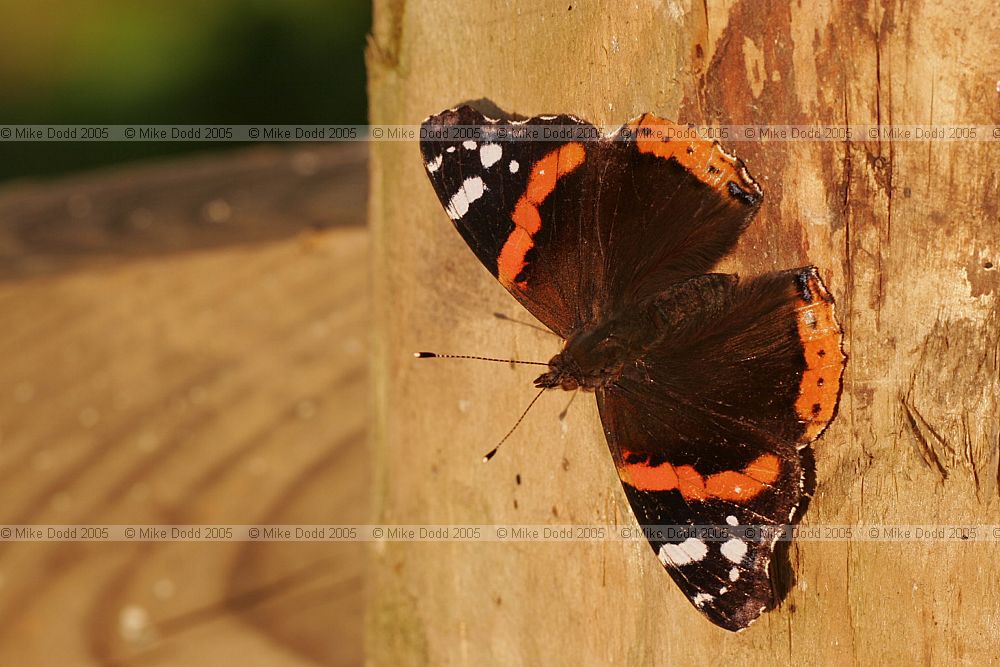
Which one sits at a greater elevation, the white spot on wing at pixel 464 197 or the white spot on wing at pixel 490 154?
the white spot on wing at pixel 490 154

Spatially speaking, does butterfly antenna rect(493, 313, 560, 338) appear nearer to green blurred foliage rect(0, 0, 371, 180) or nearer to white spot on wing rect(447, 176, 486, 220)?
white spot on wing rect(447, 176, 486, 220)

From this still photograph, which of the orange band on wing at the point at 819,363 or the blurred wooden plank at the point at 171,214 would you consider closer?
the orange band on wing at the point at 819,363

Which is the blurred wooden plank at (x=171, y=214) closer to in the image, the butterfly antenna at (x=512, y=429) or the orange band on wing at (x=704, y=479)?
the butterfly antenna at (x=512, y=429)

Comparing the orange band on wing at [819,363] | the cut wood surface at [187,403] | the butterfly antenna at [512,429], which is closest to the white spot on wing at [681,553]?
the orange band on wing at [819,363]

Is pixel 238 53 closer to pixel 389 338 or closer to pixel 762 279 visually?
pixel 389 338

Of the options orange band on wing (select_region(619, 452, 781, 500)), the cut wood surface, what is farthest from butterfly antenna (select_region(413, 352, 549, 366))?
the cut wood surface
